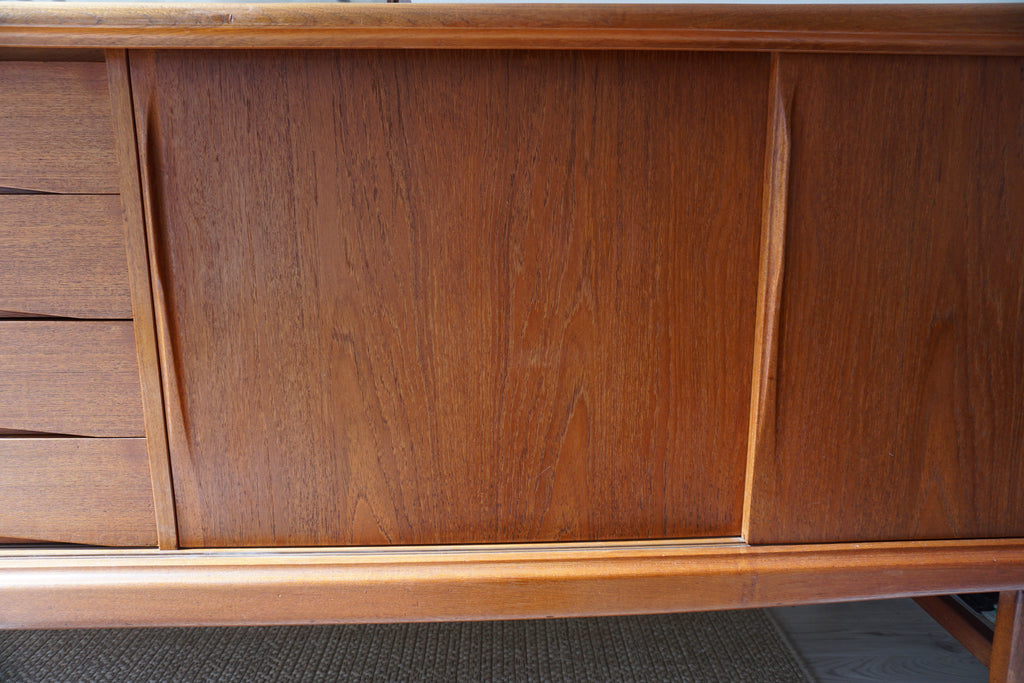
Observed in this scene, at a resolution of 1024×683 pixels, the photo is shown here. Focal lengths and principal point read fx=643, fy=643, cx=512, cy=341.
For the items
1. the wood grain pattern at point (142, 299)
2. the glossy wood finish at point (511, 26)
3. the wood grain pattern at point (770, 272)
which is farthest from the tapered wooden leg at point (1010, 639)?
the wood grain pattern at point (142, 299)

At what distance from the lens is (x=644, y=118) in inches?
17.1

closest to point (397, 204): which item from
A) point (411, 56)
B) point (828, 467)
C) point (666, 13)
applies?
point (411, 56)

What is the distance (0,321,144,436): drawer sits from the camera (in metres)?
0.45

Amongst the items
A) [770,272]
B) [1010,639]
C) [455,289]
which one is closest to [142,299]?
[455,289]

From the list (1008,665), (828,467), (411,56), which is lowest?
(1008,665)

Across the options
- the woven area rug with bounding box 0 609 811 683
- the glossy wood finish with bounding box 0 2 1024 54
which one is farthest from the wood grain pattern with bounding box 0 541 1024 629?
the glossy wood finish with bounding box 0 2 1024 54

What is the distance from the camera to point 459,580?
0.47m

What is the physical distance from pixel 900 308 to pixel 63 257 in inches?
23.0

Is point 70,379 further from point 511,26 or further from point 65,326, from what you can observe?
point 511,26

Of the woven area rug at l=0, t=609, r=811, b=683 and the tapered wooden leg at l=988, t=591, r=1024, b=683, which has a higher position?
the tapered wooden leg at l=988, t=591, r=1024, b=683

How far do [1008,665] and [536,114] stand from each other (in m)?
0.56

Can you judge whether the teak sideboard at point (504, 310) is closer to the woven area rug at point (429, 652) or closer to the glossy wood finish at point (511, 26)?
the glossy wood finish at point (511, 26)

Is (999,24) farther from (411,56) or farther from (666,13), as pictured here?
(411,56)

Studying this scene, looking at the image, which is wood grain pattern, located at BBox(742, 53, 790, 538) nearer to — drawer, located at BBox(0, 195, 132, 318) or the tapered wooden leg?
the tapered wooden leg
